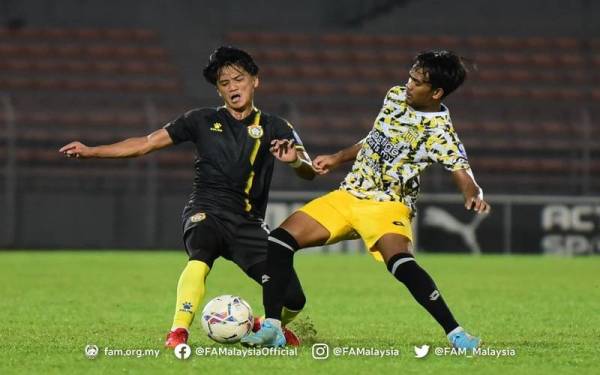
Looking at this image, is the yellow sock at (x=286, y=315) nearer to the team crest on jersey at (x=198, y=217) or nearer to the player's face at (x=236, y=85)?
the team crest on jersey at (x=198, y=217)

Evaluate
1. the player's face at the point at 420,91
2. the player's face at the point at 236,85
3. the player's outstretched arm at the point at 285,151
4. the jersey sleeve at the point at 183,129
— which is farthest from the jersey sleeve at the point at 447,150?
the jersey sleeve at the point at 183,129

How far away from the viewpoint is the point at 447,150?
228 inches

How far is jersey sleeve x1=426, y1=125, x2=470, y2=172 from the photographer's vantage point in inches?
227

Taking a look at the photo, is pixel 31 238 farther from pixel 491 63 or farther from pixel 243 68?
pixel 243 68

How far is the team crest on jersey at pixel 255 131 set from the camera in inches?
247

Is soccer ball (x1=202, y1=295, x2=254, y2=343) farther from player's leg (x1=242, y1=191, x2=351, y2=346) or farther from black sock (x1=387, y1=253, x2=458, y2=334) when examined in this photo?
black sock (x1=387, y1=253, x2=458, y2=334)

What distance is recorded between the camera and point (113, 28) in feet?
81.1

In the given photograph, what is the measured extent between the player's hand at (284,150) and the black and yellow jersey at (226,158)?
349 mm

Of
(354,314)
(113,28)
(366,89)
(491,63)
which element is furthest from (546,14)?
(354,314)

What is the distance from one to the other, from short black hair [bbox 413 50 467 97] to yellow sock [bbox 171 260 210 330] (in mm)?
1480

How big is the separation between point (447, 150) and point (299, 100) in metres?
16.0

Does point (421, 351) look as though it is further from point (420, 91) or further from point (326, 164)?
point (420, 91)

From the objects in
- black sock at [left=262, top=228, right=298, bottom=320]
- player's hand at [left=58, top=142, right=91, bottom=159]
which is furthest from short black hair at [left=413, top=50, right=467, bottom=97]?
player's hand at [left=58, top=142, right=91, bottom=159]

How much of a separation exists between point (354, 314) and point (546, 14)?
18085 millimetres
